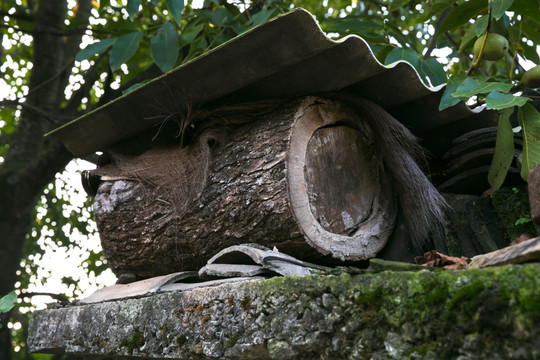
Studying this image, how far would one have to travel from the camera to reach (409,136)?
1817mm

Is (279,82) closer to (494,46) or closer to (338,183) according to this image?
(338,183)

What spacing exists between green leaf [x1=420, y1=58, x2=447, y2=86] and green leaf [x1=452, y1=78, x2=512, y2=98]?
430mm

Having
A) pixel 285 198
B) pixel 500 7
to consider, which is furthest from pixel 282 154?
pixel 500 7

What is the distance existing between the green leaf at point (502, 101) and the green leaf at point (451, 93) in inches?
6.4

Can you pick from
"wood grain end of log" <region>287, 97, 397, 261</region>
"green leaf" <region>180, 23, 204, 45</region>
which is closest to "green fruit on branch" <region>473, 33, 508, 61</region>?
"wood grain end of log" <region>287, 97, 397, 261</region>

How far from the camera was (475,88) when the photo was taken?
1492 millimetres

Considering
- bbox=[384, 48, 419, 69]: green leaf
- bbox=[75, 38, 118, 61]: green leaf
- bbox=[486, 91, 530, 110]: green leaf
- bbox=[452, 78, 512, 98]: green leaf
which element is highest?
bbox=[75, 38, 118, 61]: green leaf

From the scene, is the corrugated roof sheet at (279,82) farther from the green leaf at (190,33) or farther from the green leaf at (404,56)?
the green leaf at (190,33)

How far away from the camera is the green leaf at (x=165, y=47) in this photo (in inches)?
86.2

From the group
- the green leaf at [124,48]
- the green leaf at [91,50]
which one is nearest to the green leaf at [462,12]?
the green leaf at [124,48]

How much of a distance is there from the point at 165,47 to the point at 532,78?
1.32 meters

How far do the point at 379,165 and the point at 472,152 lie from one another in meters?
0.30

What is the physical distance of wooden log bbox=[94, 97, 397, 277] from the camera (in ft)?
5.30

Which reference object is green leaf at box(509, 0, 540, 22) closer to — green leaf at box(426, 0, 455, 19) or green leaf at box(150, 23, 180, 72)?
green leaf at box(426, 0, 455, 19)
